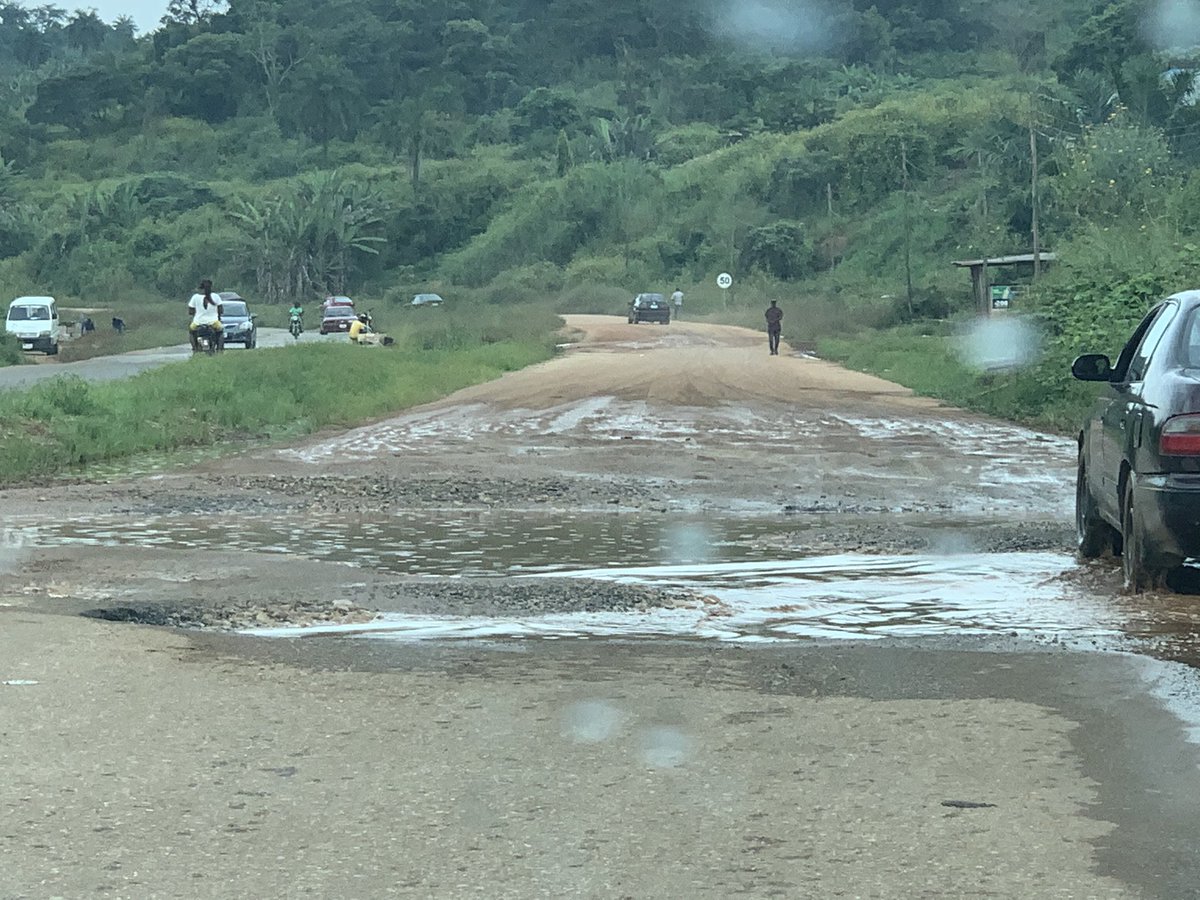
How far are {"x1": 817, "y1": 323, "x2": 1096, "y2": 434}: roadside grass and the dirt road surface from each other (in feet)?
33.6

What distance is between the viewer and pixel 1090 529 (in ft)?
37.3

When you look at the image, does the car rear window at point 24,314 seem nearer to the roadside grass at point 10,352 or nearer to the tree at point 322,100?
the roadside grass at point 10,352

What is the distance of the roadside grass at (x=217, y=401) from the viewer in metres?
19.3

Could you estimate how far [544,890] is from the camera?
474cm

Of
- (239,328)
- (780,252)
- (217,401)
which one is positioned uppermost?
(780,252)

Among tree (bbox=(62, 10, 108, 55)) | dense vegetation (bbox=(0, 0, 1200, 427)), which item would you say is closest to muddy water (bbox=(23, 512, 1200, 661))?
dense vegetation (bbox=(0, 0, 1200, 427))

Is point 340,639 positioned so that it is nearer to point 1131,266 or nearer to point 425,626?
point 425,626

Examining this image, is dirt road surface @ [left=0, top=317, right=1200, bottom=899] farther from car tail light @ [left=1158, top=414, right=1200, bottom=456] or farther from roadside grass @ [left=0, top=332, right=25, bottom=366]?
roadside grass @ [left=0, top=332, right=25, bottom=366]

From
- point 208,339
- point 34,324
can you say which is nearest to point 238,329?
point 34,324

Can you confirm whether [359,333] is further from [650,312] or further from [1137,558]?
[1137,558]

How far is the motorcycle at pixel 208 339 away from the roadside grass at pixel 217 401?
1263mm

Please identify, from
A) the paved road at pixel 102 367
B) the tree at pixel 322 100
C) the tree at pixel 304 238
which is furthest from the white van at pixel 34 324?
the tree at pixel 322 100

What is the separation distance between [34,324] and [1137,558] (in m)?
46.9

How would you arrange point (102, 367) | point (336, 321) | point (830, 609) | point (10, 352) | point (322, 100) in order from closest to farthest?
point (830, 609)
point (102, 367)
point (10, 352)
point (336, 321)
point (322, 100)
